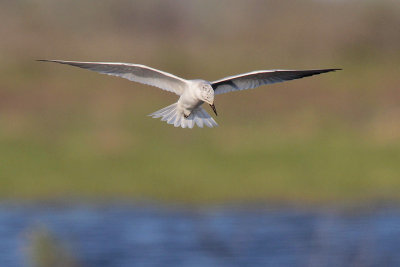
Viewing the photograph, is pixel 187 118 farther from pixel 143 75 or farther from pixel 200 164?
pixel 200 164

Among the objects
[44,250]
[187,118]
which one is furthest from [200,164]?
[187,118]

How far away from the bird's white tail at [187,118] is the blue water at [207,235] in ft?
16.2

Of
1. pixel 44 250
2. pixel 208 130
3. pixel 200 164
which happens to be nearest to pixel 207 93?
pixel 44 250

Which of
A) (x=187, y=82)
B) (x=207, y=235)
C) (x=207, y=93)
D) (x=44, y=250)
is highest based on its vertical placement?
(x=207, y=235)

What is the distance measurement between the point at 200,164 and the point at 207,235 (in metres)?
2.96

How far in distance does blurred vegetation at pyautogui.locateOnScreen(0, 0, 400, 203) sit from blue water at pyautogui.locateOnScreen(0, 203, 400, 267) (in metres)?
0.60

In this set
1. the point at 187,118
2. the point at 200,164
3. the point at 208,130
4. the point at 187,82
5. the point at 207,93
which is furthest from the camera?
the point at 208,130

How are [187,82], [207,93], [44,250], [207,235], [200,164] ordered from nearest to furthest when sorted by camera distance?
[207,93], [187,82], [44,250], [207,235], [200,164]

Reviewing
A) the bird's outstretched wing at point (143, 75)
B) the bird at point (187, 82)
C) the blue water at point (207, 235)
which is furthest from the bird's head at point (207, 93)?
the blue water at point (207, 235)

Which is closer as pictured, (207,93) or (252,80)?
(207,93)

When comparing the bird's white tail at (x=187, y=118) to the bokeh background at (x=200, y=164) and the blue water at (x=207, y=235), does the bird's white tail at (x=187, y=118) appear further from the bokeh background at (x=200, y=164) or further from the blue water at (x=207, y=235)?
the blue water at (x=207, y=235)

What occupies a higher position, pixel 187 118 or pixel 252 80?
pixel 252 80

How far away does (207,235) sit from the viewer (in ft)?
49.9

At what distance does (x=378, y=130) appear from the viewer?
1970cm
